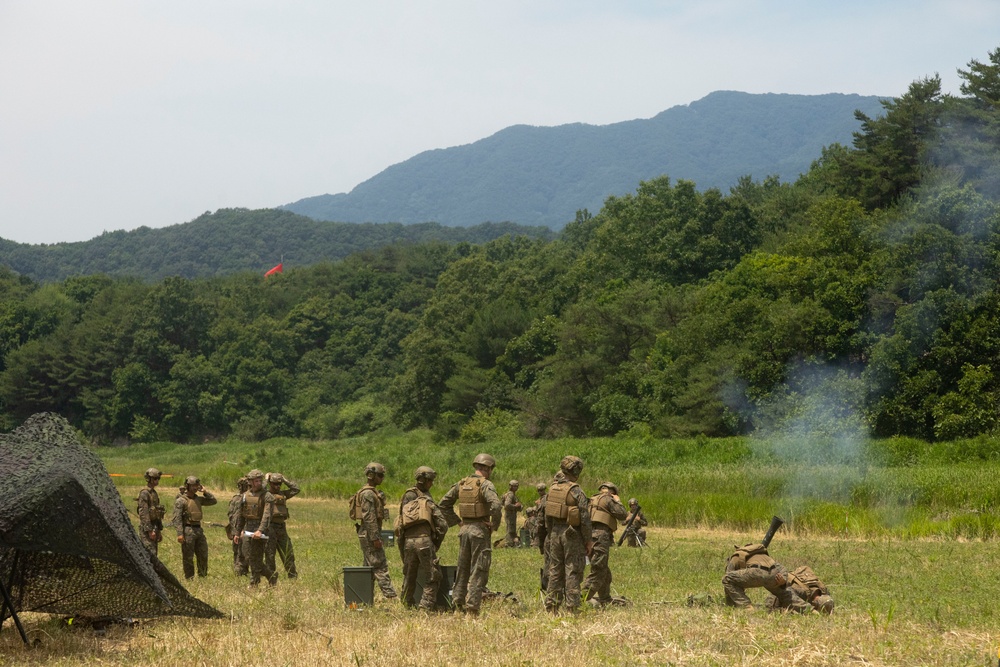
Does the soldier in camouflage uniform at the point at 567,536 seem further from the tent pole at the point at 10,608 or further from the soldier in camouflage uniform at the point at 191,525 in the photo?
the soldier in camouflage uniform at the point at 191,525

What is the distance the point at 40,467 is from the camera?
13.0 meters

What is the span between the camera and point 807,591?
1548 cm

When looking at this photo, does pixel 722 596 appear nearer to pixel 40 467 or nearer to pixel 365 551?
pixel 365 551

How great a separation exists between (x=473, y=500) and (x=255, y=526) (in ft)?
18.0

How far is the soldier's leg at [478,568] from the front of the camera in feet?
49.3

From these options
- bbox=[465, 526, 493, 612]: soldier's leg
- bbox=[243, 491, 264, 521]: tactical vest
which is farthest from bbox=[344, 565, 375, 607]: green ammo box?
bbox=[243, 491, 264, 521]: tactical vest

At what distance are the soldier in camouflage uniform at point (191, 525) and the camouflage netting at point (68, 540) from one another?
584 cm

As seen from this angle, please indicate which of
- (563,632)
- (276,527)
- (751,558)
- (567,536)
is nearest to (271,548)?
(276,527)

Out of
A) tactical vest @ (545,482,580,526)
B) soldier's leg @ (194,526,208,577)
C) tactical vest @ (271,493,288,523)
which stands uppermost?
tactical vest @ (545,482,580,526)

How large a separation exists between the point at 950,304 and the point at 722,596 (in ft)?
94.2

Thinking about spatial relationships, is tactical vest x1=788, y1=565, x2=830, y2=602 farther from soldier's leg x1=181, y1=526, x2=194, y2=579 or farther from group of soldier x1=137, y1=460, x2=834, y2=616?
soldier's leg x1=181, y1=526, x2=194, y2=579

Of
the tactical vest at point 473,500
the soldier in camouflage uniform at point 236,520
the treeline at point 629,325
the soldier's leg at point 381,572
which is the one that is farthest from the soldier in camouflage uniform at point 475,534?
the treeline at point 629,325

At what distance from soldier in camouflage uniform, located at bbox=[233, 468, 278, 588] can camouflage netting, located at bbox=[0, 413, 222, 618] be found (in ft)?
12.8

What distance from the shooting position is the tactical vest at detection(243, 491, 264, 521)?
1923 centimetres
